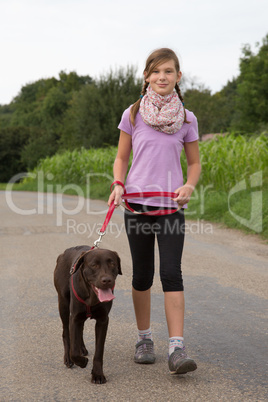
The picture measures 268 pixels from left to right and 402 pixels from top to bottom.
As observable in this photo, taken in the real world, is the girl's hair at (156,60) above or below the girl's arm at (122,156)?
above

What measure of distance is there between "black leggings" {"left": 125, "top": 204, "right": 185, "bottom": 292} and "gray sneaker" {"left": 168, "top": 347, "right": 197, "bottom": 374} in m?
0.41

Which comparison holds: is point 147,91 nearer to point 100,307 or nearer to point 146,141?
point 146,141

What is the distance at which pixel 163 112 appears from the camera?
323cm

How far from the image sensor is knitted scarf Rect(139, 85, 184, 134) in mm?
3232

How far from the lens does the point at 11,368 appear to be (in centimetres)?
326

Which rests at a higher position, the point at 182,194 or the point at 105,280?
the point at 182,194

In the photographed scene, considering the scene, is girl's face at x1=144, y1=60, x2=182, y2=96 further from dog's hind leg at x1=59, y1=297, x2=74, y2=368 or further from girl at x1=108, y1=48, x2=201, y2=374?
dog's hind leg at x1=59, y1=297, x2=74, y2=368

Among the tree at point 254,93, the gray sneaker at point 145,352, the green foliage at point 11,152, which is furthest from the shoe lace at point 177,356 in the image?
the green foliage at point 11,152

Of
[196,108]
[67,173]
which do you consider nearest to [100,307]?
[67,173]

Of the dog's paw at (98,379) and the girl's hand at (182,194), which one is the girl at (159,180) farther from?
the dog's paw at (98,379)

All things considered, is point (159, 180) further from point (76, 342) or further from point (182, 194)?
A: point (76, 342)

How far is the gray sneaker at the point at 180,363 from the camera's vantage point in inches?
115

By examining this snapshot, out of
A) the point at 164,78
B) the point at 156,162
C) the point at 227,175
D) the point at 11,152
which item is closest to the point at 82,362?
the point at 156,162

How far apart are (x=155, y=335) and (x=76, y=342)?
1014 millimetres
